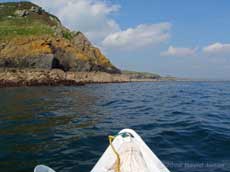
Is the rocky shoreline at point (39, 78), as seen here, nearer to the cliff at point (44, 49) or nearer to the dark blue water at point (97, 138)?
the cliff at point (44, 49)

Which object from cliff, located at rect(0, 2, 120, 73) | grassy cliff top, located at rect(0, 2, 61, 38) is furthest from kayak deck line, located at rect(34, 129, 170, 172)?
grassy cliff top, located at rect(0, 2, 61, 38)

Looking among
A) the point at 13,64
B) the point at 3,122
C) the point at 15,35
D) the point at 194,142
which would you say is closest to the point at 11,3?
the point at 15,35

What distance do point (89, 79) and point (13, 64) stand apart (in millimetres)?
12915

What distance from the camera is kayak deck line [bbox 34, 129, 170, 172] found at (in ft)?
19.9

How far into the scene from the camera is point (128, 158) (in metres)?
6.40

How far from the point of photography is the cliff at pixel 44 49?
5056cm

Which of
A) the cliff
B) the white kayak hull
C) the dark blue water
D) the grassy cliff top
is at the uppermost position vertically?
the grassy cliff top

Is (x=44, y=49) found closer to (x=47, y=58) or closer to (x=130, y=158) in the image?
(x=47, y=58)

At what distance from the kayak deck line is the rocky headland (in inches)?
1507

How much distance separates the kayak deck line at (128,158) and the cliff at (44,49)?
148ft

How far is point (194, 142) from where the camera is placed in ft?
32.4

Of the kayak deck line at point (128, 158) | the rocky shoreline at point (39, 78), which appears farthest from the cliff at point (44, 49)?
the kayak deck line at point (128, 158)

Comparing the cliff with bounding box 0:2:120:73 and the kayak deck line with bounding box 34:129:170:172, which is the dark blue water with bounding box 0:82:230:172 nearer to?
the kayak deck line with bounding box 34:129:170:172

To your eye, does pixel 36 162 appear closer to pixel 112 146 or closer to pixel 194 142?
pixel 112 146
